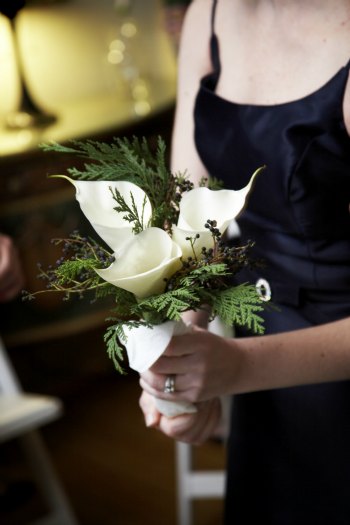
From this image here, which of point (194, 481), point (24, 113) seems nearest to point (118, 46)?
point (24, 113)

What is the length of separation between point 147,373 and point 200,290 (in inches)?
8.6

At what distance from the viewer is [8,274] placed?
1.81 metres

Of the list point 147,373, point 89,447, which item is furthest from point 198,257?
point 89,447

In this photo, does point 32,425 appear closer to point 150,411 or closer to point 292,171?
point 150,411

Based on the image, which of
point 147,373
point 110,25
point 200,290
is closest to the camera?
point 200,290

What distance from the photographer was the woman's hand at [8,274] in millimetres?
1802

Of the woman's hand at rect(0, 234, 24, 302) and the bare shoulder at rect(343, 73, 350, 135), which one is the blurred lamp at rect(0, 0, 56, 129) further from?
the bare shoulder at rect(343, 73, 350, 135)

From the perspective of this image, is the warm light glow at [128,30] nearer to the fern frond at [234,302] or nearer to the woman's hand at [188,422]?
the woman's hand at [188,422]

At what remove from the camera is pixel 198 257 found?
1084 millimetres

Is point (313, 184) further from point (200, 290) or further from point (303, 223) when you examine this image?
point (200, 290)

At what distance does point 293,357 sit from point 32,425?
3.06ft

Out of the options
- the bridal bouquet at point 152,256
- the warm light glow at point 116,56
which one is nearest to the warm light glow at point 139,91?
the warm light glow at point 116,56

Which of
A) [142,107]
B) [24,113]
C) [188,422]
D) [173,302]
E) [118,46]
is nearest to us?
[173,302]

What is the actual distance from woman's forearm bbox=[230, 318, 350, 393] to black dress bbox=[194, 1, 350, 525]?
0.47 feet
